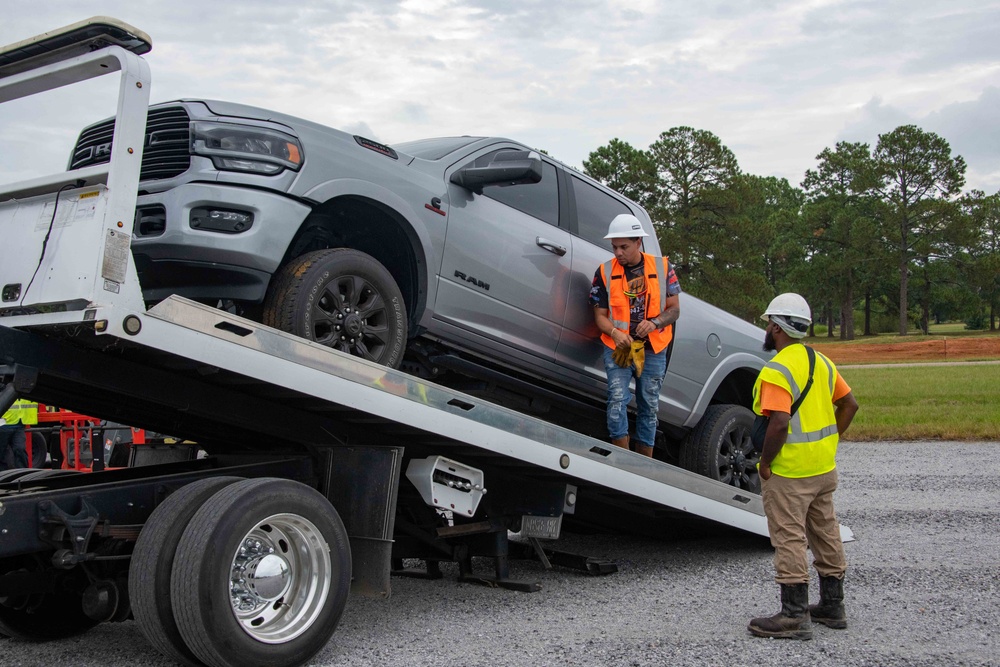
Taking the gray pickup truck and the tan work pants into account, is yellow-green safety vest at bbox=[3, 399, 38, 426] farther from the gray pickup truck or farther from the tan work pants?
the tan work pants

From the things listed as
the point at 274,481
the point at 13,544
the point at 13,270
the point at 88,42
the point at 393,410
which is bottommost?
the point at 13,544

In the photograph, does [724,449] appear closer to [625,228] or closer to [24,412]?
[625,228]

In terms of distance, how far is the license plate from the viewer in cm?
557

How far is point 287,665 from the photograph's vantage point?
389 cm

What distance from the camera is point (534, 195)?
604cm

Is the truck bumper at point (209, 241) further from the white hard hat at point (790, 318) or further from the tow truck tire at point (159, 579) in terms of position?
the white hard hat at point (790, 318)

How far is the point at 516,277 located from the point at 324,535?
6.86 feet

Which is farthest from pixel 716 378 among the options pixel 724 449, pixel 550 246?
pixel 550 246

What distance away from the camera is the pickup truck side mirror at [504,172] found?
5227mm

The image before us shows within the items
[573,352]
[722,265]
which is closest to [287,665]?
[573,352]

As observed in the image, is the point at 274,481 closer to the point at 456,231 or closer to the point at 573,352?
the point at 456,231

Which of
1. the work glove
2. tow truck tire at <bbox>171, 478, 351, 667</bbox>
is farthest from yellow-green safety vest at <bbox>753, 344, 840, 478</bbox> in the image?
tow truck tire at <bbox>171, 478, 351, 667</bbox>

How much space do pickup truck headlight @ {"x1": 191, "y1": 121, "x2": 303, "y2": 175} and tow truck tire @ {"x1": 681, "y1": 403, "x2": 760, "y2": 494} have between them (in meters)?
3.83

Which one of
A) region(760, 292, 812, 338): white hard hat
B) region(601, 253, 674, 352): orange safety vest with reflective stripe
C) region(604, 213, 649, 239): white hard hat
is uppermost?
region(604, 213, 649, 239): white hard hat
